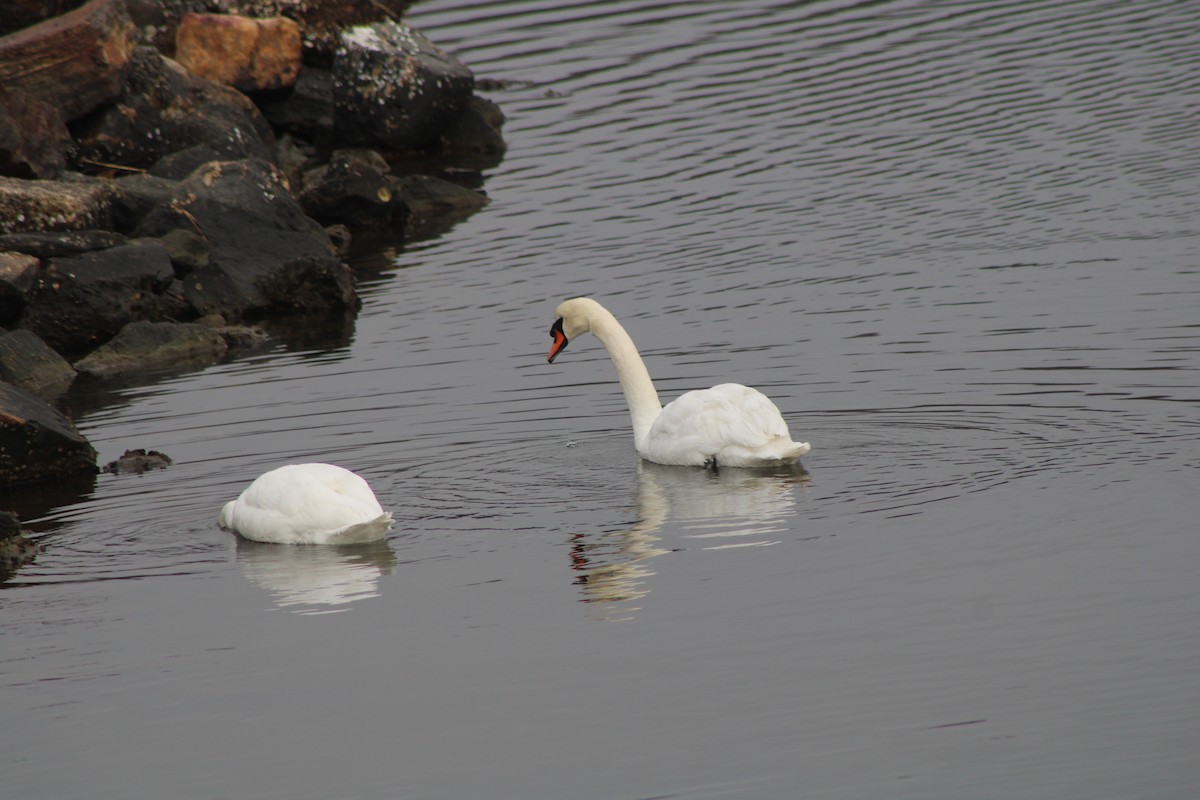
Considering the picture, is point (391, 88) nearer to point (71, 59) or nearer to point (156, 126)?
point (156, 126)

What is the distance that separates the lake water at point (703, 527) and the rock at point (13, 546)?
187mm

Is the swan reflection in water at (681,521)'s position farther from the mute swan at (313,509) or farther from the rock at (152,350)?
the rock at (152,350)

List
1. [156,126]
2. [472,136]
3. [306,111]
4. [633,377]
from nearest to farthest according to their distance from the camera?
[633,377], [156,126], [472,136], [306,111]

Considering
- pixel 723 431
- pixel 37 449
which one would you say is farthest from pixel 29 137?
pixel 723 431

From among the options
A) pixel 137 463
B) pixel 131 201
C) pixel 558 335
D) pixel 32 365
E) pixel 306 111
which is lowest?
pixel 137 463

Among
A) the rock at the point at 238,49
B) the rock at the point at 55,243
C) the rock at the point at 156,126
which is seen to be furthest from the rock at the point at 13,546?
the rock at the point at 238,49

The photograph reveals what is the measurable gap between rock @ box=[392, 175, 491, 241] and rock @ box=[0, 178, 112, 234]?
495 cm

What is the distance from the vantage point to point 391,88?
29.1 m

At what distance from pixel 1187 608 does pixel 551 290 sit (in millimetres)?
11676

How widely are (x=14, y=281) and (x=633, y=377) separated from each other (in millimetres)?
8024

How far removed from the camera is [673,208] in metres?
23.9

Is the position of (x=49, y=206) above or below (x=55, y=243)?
above

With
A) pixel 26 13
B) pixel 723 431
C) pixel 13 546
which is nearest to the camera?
pixel 13 546

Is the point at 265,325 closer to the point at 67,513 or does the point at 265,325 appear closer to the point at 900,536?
the point at 67,513
